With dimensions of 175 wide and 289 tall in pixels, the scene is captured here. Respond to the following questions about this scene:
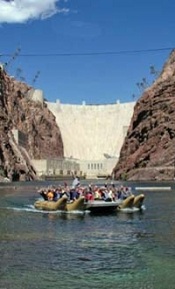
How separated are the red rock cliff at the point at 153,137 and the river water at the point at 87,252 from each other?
108 meters

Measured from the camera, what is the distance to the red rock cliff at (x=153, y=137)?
16312cm

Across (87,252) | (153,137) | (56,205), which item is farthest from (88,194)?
(153,137)

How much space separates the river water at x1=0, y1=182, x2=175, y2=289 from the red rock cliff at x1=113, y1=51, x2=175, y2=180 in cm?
10834

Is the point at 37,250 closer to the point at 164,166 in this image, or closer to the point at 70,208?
the point at 70,208

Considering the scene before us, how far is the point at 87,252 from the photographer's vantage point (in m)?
34.4

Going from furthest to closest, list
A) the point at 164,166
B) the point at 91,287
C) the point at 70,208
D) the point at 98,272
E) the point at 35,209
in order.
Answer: the point at 164,166 → the point at 35,209 → the point at 70,208 → the point at 98,272 → the point at 91,287

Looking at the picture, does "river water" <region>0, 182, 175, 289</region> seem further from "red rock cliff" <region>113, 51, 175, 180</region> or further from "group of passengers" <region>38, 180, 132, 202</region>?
"red rock cliff" <region>113, 51, 175, 180</region>

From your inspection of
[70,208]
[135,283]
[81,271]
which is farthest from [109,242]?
[70,208]

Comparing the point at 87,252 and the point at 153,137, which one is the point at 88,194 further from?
the point at 153,137

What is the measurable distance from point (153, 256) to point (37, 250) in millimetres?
6832

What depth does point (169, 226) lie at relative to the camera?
4778 centimetres

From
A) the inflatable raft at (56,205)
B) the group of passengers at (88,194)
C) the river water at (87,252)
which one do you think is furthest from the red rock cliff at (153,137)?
the river water at (87,252)

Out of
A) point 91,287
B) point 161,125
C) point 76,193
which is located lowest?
point 91,287

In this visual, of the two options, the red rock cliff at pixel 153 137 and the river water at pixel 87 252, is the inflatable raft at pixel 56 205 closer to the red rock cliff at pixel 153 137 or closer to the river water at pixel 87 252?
the river water at pixel 87 252
